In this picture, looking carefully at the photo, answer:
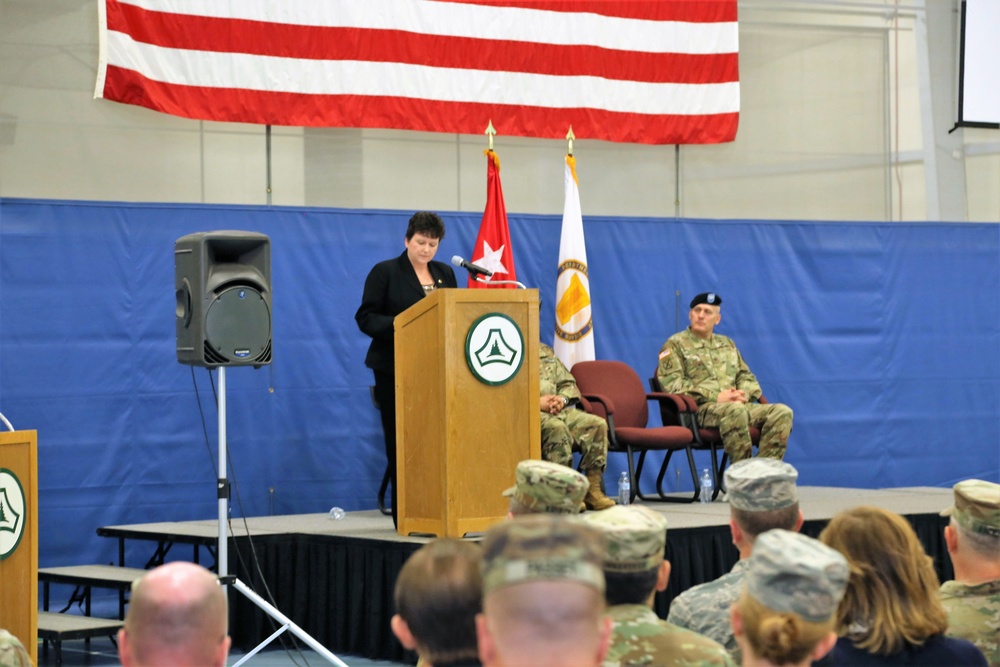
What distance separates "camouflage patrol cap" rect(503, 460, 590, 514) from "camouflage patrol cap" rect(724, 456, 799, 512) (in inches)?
11.8

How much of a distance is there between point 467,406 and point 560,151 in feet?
11.7

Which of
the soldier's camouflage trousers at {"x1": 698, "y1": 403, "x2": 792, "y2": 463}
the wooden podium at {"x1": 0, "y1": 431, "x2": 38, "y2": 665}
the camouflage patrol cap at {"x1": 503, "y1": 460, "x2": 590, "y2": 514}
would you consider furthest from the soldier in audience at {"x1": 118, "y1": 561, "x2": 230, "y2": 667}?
the soldier's camouflage trousers at {"x1": 698, "y1": 403, "x2": 792, "y2": 463}

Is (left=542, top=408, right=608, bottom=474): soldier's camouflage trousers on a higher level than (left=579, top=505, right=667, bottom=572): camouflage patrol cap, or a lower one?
lower

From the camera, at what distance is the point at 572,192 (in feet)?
25.8

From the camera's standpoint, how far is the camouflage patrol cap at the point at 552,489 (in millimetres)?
2736

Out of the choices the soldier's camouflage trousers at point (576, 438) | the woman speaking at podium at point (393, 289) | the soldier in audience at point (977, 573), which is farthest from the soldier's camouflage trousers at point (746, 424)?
the soldier in audience at point (977, 573)

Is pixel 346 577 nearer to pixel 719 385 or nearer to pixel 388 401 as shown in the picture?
pixel 388 401

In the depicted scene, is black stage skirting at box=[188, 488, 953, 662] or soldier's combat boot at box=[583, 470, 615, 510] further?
soldier's combat boot at box=[583, 470, 615, 510]

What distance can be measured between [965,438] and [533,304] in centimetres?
477

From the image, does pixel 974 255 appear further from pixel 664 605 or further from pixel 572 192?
pixel 664 605

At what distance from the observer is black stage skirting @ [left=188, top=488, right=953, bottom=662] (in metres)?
5.48

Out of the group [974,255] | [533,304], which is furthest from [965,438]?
[533,304]

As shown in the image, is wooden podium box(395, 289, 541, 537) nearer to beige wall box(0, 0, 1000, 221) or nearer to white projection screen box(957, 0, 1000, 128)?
beige wall box(0, 0, 1000, 221)

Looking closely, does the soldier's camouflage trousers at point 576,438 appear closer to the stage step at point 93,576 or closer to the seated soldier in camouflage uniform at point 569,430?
the seated soldier in camouflage uniform at point 569,430
